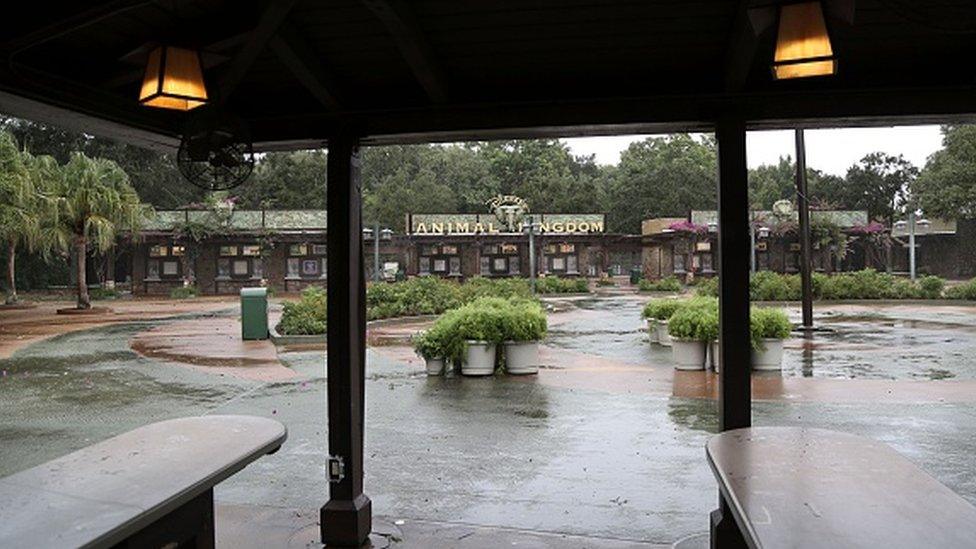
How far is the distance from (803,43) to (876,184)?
54.9 m

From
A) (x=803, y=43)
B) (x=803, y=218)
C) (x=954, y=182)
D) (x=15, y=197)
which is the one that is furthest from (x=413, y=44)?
(x=954, y=182)

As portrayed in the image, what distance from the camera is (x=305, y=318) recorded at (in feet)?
59.4

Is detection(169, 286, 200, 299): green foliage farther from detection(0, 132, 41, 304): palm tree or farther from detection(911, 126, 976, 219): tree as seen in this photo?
detection(911, 126, 976, 219): tree

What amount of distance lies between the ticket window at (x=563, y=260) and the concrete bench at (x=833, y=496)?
1606 inches

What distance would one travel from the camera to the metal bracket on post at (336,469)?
437cm

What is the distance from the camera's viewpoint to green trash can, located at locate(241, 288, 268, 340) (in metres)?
17.5

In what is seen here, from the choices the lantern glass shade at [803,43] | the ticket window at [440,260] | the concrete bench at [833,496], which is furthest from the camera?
the ticket window at [440,260]

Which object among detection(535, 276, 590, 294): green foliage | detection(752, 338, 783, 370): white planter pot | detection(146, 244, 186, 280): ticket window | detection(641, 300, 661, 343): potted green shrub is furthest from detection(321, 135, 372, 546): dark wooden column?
detection(146, 244, 186, 280): ticket window

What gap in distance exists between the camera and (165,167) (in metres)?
45.0

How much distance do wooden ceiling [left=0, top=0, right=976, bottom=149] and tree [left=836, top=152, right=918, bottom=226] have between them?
52.4m

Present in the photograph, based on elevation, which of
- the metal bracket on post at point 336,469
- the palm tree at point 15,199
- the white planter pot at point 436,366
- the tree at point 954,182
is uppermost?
the tree at point 954,182

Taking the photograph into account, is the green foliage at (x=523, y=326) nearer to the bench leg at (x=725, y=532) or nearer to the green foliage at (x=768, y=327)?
the green foliage at (x=768, y=327)

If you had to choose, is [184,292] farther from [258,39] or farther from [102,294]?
[258,39]


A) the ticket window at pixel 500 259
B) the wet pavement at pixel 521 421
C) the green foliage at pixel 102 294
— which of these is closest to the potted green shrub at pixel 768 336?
the wet pavement at pixel 521 421
